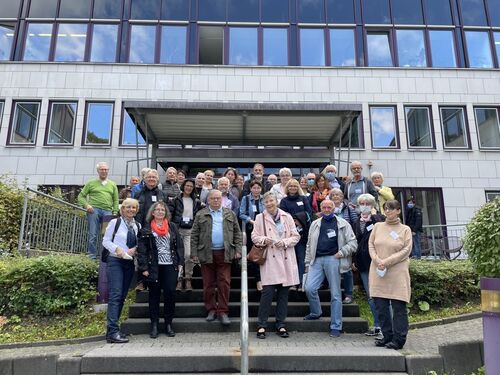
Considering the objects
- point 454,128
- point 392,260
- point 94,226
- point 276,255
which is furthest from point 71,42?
point 392,260

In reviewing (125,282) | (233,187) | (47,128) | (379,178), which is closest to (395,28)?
(379,178)

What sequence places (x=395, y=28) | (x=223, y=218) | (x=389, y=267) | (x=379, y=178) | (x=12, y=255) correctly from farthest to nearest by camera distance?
(x=395, y=28), (x=379, y=178), (x=12, y=255), (x=223, y=218), (x=389, y=267)

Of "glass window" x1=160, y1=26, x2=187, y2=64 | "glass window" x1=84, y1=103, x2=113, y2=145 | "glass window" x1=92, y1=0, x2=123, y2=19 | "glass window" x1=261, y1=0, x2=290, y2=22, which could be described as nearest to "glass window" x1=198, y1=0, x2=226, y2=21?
"glass window" x1=160, y1=26, x2=187, y2=64

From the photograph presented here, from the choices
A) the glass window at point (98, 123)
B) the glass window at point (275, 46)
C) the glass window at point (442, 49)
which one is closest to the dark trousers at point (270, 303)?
the glass window at point (98, 123)

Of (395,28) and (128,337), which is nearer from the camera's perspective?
(128,337)

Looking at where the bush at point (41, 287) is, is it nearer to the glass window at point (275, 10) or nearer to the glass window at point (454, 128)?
the glass window at point (275, 10)

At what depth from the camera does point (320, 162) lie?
517 inches

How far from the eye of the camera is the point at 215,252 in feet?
20.6

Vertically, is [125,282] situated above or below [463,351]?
above

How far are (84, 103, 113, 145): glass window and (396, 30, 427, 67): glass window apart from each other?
1186 cm

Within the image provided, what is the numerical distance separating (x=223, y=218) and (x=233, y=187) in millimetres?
2297

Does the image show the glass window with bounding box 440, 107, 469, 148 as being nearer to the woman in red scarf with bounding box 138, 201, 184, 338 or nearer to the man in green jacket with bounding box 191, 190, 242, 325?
the man in green jacket with bounding box 191, 190, 242, 325

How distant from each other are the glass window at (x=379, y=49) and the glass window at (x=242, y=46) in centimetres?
473

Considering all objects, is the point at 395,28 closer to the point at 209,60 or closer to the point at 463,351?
the point at 209,60
